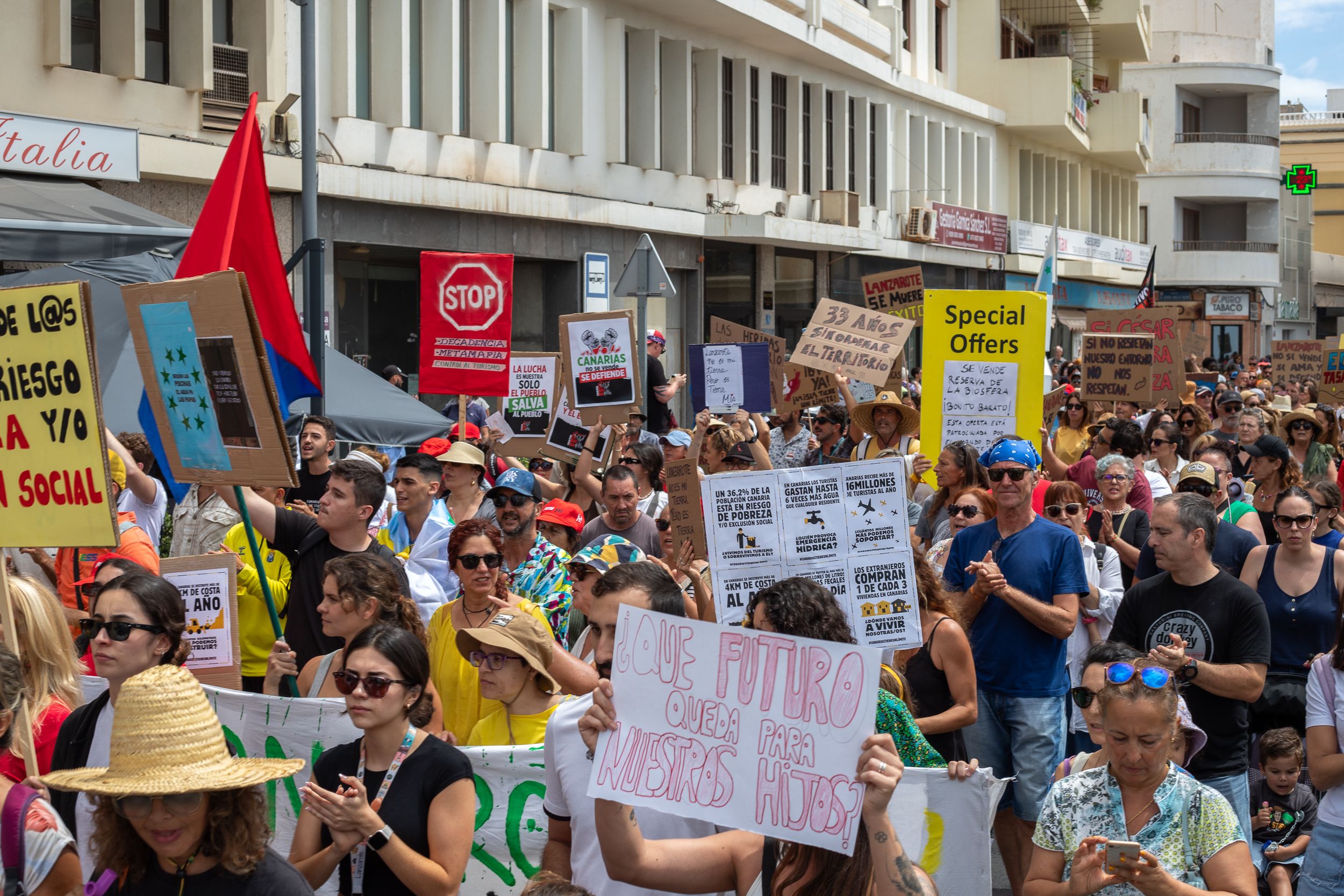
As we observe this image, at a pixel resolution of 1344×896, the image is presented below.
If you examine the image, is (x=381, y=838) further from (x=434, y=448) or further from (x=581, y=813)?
(x=434, y=448)

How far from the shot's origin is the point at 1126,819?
165 inches

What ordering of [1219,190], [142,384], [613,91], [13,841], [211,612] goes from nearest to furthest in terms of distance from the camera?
[13,841]
[211,612]
[142,384]
[613,91]
[1219,190]

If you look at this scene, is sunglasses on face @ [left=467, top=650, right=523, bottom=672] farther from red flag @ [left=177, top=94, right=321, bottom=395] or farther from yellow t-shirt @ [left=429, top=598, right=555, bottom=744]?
red flag @ [left=177, top=94, right=321, bottom=395]

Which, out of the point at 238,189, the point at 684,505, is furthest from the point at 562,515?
the point at 238,189

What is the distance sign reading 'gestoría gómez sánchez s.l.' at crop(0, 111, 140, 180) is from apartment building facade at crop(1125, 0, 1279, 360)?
46639mm

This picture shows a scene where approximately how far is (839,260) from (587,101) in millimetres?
10350

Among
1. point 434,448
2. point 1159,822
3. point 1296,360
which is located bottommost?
point 1159,822

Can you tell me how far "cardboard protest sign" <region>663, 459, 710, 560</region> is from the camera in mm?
8155

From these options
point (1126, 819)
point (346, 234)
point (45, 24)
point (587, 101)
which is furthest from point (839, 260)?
point (1126, 819)

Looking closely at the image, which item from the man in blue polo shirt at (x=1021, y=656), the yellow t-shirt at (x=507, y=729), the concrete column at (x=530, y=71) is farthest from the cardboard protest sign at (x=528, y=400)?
the concrete column at (x=530, y=71)

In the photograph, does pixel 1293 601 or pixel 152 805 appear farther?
pixel 1293 601

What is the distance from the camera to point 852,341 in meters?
13.0

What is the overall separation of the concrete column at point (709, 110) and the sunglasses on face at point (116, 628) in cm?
2177

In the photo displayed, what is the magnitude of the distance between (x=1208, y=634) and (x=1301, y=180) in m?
26.3
